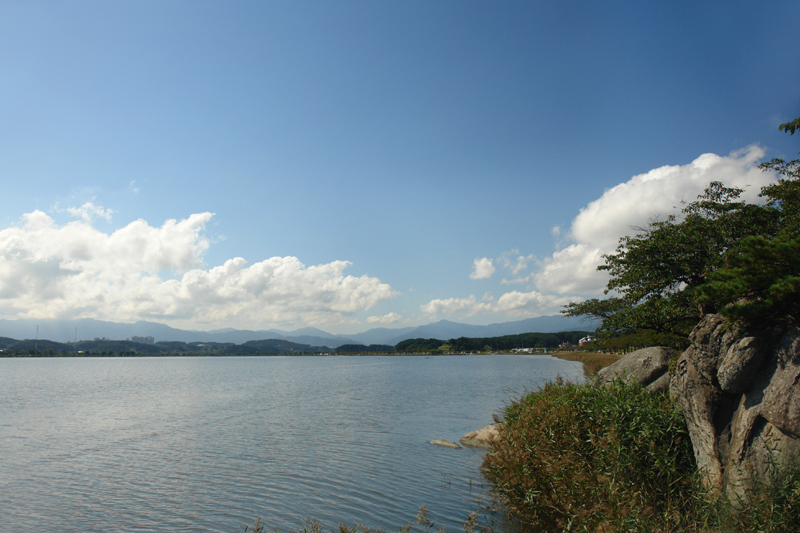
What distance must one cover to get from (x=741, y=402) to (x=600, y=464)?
3831 millimetres

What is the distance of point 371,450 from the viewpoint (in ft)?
82.1

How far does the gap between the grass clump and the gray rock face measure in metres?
0.97

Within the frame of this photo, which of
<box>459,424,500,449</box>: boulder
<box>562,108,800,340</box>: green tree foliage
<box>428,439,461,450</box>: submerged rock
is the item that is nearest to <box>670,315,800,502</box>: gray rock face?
<box>562,108,800,340</box>: green tree foliage

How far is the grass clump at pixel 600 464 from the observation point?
10.7 m

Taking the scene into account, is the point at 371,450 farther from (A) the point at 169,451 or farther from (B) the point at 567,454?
(B) the point at 567,454

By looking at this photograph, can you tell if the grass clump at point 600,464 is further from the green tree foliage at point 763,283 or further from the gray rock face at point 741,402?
the green tree foliage at point 763,283

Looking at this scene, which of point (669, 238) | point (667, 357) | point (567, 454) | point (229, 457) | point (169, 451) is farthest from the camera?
point (169, 451)

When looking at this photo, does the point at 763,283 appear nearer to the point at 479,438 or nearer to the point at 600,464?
the point at 600,464

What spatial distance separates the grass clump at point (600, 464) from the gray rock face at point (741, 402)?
3.17 feet

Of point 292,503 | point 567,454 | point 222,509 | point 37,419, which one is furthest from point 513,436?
point 37,419

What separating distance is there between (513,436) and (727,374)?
24.4 feet

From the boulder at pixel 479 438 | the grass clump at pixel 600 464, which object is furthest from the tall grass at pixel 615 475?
the boulder at pixel 479 438

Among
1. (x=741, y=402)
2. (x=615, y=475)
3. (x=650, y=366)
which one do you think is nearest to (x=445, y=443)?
(x=650, y=366)

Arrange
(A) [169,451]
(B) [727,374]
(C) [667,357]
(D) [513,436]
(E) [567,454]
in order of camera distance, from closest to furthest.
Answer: (B) [727,374], (E) [567,454], (D) [513,436], (C) [667,357], (A) [169,451]
